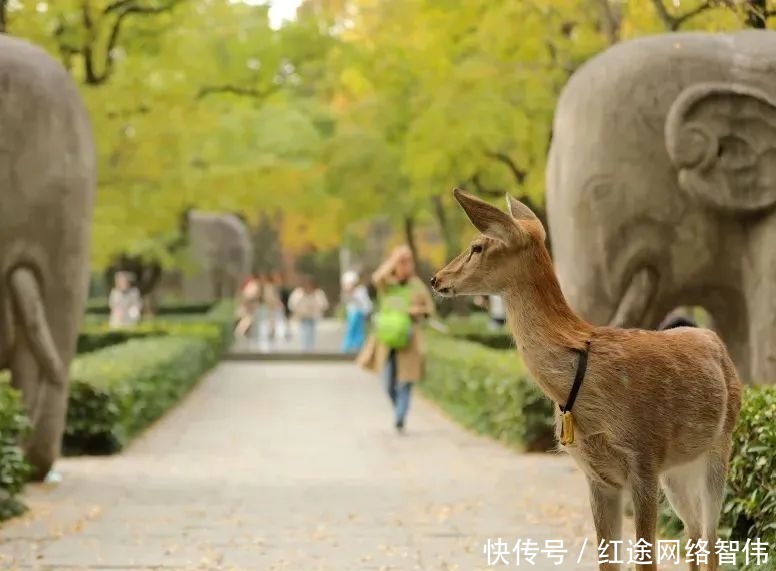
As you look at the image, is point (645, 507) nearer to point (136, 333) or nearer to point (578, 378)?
point (578, 378)

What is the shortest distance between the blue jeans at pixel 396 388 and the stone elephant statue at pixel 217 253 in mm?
30659

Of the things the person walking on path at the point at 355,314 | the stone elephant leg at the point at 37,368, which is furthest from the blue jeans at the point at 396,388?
the person walking on path at the point at 355,314

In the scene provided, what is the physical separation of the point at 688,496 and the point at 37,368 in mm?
5077

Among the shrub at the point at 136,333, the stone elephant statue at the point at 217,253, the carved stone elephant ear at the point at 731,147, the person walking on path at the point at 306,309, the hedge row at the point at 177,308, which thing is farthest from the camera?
the stone elephant statue at the point at 217,253

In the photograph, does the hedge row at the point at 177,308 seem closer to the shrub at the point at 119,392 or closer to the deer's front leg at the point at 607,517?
the shrub at the point at 119,392

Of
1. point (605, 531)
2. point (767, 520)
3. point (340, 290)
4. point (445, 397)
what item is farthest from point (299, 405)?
point (340, 290)

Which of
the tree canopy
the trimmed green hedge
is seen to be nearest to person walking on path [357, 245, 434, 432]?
the tree canopy

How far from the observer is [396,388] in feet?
47.1

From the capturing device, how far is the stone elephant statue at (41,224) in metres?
8.62

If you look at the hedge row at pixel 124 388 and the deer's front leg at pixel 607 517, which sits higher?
the deer's front leg at pixel 607 517

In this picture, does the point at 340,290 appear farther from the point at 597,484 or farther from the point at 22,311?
the point at 597,484

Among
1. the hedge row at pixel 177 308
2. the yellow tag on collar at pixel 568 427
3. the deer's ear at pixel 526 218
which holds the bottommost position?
the hedge row at pixel 177 308

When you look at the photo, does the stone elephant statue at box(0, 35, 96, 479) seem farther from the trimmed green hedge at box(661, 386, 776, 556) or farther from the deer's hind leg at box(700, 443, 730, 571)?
the deer's hind leg at box(700, 443, 730, 571)

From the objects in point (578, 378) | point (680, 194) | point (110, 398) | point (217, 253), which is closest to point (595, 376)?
point (578, 378)
